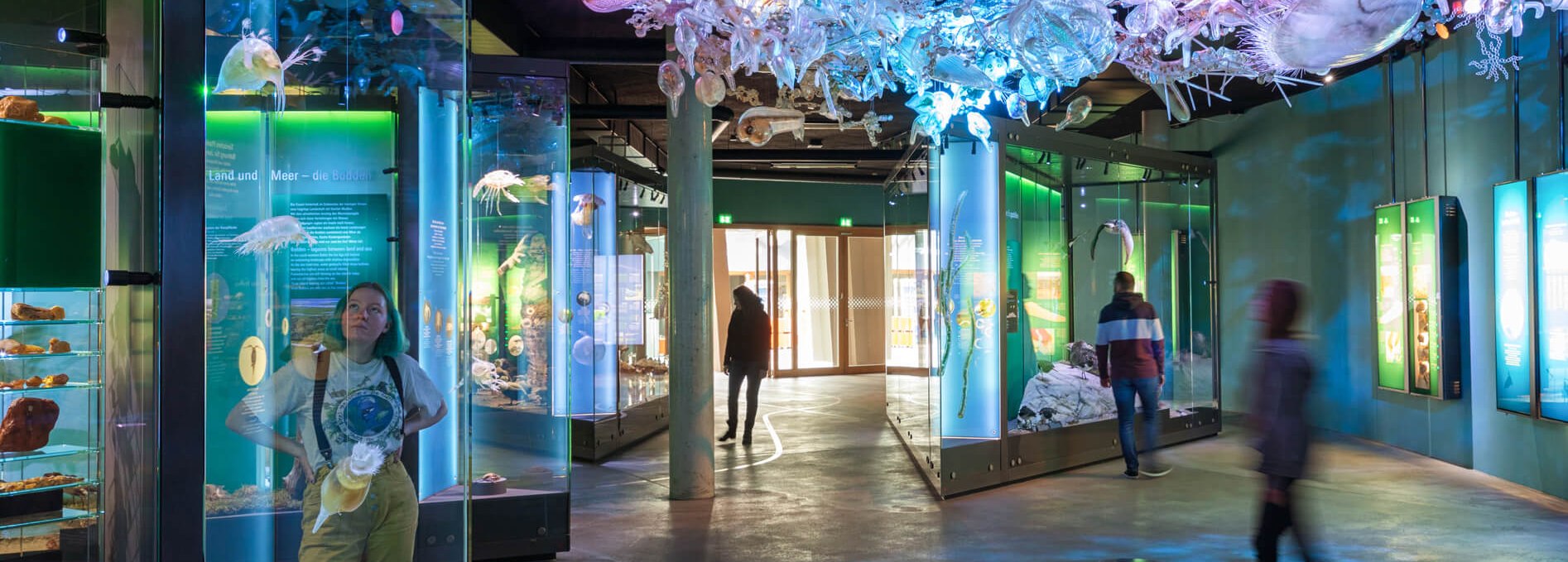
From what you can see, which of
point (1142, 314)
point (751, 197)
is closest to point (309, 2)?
point (1142, 314)

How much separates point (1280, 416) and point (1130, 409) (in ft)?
11.4

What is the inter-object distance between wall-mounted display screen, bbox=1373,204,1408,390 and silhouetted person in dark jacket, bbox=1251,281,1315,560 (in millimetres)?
5439

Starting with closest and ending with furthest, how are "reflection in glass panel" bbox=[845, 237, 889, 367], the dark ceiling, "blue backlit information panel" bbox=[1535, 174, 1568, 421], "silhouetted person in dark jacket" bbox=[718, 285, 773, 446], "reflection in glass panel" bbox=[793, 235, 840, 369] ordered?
"blue backlit information panel" bbox=[1535, 174, 1568, 421], the dark ceiling, "silhouetted person in dark jacket" bbox=[718, 285, 773, 446], "reflection in glass panel" bbox=[793, 235, 840, 369], "reflection in glass panel" bbox=[845, 237, 889, 367]

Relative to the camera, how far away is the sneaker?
789 cm

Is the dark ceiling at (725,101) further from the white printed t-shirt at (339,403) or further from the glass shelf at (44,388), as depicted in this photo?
the glass shelf at (44,388)

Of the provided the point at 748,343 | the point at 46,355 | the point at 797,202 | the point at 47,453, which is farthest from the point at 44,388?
the point at 797,202

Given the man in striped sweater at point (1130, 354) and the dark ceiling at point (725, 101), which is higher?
the dark ceiling at point (725, 101)

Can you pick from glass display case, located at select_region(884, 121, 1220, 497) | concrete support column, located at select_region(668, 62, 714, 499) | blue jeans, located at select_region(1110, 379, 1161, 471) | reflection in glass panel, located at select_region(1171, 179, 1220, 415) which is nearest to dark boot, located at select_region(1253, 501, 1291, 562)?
glass display case, located at select_region(884, 121, 1220, 497)

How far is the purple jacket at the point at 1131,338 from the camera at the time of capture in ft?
24.5

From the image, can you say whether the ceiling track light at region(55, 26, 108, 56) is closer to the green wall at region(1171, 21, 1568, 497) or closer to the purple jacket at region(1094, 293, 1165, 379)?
the green wall at region(1171, 21, 1568, 497)

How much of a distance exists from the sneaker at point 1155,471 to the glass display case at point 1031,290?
0.48 m

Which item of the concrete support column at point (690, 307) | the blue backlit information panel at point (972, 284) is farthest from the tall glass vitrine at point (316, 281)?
the blue backlit information panel at point (972, 284)

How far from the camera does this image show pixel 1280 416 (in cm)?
414

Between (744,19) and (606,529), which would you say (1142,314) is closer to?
(606,529)
